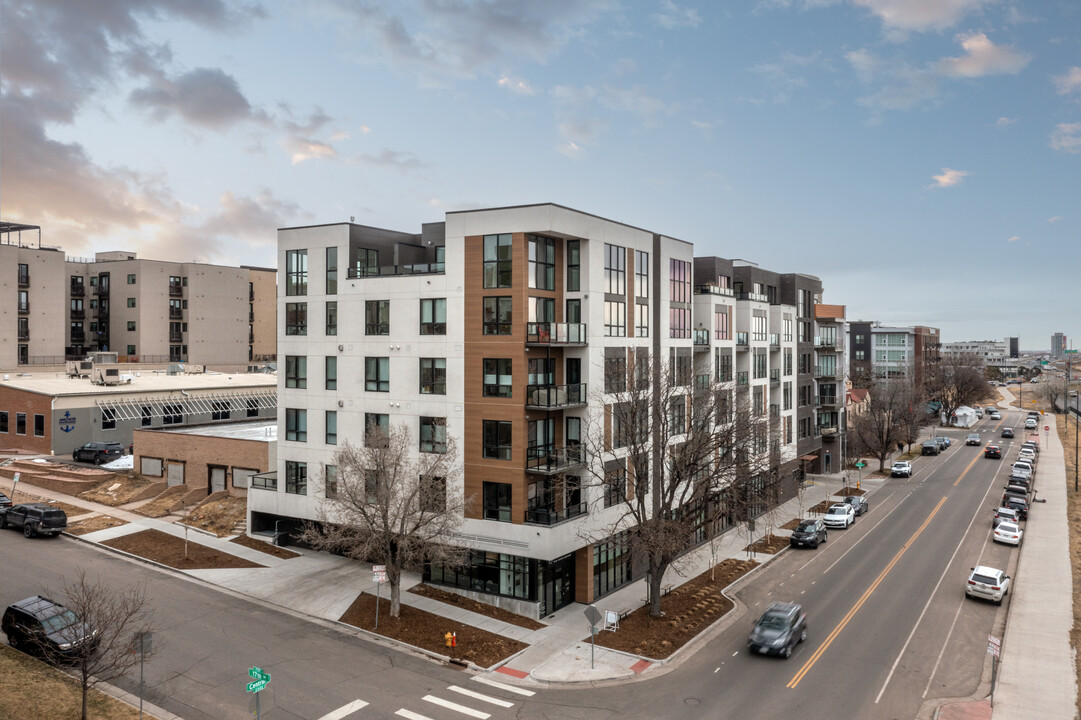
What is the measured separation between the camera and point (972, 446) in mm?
87938

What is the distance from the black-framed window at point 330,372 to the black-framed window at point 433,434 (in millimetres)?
6089

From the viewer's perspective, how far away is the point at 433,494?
98.2 feet

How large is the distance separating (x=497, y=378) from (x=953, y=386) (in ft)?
396

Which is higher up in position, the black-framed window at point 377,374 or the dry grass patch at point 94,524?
the black-framed window at point 377,374

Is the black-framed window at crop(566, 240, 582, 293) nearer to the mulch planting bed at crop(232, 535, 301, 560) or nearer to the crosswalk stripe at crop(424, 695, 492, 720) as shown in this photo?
the crosswalk stripe at crop(424, 695, 492, 720)

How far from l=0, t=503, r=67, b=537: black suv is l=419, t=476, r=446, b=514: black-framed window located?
21363 mm

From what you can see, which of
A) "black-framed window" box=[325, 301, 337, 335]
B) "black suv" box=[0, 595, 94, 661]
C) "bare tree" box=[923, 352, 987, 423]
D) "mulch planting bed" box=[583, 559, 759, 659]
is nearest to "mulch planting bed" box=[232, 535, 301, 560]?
"black-framed window" box=[325, 301, 337, 335]

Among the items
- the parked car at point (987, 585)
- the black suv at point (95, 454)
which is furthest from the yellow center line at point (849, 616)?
the black suv at point (95, 454)

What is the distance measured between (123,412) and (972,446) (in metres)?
93.4

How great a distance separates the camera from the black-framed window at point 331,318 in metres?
35.6

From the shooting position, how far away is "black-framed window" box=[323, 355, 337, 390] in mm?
35719

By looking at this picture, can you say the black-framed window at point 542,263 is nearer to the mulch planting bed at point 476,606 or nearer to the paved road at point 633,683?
the mulch planting bed at point 476,606

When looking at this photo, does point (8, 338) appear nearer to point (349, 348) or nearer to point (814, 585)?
point (349, 348)

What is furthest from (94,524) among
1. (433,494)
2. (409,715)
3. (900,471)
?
(900,471)
